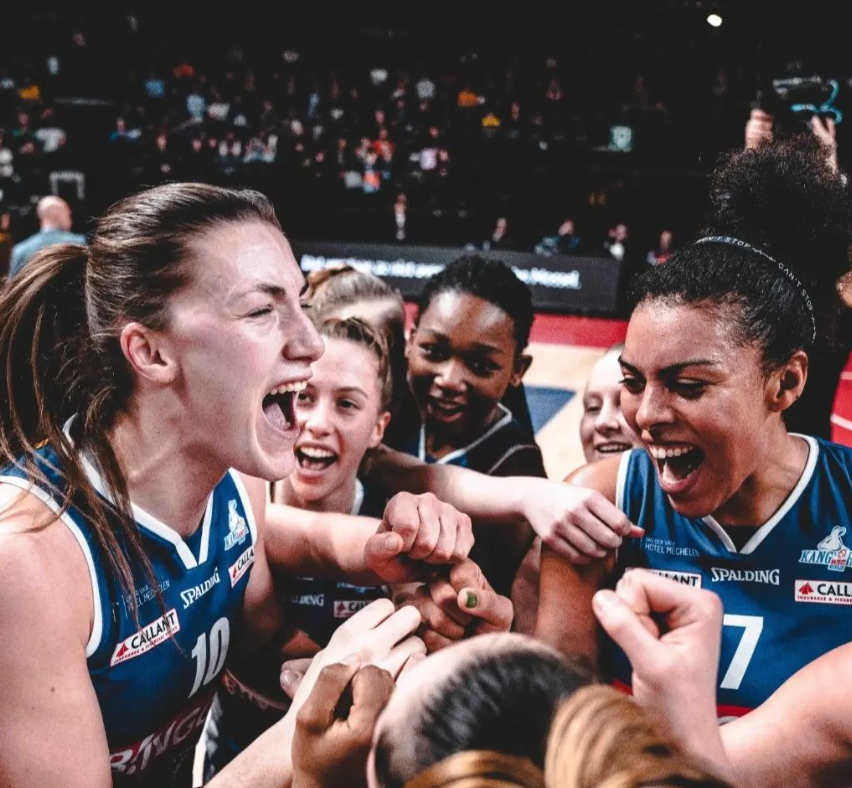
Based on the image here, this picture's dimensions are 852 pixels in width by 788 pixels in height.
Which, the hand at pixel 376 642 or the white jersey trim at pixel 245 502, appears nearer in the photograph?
the hand at pixel 376 642

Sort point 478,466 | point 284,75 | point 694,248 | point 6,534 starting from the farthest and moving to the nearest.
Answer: point 284,75 < point 478,466 < point 694,248 < point 6,534

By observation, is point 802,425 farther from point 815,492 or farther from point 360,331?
point 360,331

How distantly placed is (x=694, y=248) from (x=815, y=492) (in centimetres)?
53

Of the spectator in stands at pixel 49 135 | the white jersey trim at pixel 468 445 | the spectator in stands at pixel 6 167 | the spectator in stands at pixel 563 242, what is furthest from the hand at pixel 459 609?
the spectator in stands at pixel 49 135

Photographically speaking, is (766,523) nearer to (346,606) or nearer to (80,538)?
(346,606)

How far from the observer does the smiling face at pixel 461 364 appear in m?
2.44

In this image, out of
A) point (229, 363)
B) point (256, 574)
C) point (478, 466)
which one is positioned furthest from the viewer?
point (478, 466)

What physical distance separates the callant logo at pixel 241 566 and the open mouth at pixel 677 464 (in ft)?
2.76

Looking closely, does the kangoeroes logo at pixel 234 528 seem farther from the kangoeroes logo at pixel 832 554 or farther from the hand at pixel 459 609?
the kangoeroes logo at pixel 832 554

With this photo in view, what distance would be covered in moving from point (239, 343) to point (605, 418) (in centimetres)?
129

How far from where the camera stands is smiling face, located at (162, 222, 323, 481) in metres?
1.47

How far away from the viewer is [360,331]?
7.21 feet

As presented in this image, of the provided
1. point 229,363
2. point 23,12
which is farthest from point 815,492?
point 23,12

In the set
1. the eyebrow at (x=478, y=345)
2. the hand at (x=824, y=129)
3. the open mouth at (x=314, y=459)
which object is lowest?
the open mouth at (x=314, y=459)
